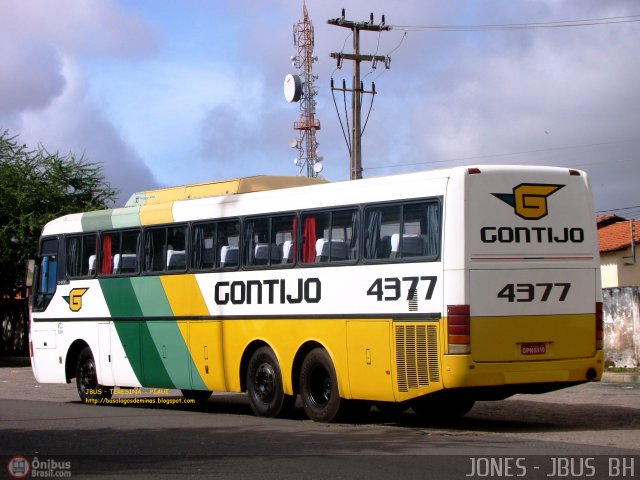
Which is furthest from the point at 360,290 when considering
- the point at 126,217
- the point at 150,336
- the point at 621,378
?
the point at 621,378

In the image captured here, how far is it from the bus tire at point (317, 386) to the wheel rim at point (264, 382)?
31.3 inches

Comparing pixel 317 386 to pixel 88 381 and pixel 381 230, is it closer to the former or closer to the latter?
pixel 381 230

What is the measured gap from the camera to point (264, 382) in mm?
16969

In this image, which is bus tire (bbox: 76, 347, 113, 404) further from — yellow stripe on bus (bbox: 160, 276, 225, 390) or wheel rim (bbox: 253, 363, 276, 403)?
wheel rim (bbox: 253, 363, 276, 403)

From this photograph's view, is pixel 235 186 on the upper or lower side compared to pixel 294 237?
upper

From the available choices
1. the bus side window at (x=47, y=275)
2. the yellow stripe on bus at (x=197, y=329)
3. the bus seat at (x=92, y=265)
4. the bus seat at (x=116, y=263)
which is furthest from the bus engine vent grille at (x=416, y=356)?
the bus side window at (x=47, y=275)

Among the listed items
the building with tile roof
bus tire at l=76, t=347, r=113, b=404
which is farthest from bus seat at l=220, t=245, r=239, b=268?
the building with tile roof

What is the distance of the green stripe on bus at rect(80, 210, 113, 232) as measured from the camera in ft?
67.0

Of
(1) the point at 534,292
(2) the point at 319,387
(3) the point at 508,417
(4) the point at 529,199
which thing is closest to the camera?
(1) the point at 534,292

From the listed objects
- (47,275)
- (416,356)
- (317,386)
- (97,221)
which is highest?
(97,221)

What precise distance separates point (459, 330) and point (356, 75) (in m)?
18.8

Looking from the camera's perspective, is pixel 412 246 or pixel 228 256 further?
pixel 228 256

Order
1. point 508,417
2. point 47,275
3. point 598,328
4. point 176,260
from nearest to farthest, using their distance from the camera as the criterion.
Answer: point 598,328
point 508,417
point 176,260
point 47,275

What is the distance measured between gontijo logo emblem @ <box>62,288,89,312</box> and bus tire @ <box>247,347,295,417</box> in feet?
16.6
